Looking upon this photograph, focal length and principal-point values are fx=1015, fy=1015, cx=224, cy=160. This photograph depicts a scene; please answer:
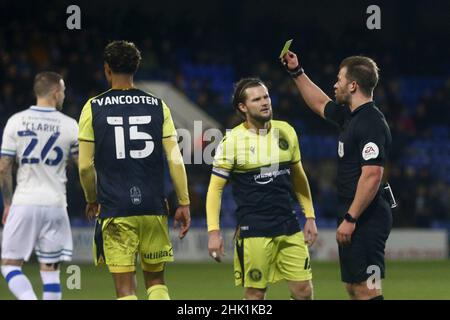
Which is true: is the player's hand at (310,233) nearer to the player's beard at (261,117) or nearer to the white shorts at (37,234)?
the player's beard at (261,117)

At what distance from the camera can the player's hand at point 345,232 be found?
6.91m

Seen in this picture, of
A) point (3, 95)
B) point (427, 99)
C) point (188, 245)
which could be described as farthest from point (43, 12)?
point (427, 99)

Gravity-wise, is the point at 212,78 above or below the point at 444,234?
above

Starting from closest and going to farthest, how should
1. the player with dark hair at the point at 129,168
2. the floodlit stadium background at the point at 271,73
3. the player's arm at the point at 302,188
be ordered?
the player with dark hair at the point at 129,168, the player's arm at the point at 302,188, the floodlit stadium background at the point at 271,73

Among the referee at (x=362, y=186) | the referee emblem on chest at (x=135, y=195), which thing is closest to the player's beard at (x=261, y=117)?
the referee at (x=362, y=186)

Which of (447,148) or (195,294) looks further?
(447,148)

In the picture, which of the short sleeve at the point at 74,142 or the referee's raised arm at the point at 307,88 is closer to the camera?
the referee's raised arm at the point at 307,88

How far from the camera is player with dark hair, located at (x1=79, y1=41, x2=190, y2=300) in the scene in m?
6.88

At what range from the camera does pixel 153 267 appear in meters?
6.91

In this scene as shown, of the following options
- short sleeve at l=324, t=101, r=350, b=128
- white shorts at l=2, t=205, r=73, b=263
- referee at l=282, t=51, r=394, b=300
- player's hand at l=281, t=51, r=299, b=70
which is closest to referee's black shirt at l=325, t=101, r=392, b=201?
referee at l=282, t=51, r=394, b=300

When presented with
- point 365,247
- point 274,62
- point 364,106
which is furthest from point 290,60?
point 274,62

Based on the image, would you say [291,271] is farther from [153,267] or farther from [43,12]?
[43,12]

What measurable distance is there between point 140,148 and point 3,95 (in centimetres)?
1232

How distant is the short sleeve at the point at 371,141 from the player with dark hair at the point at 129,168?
125 centimetres
